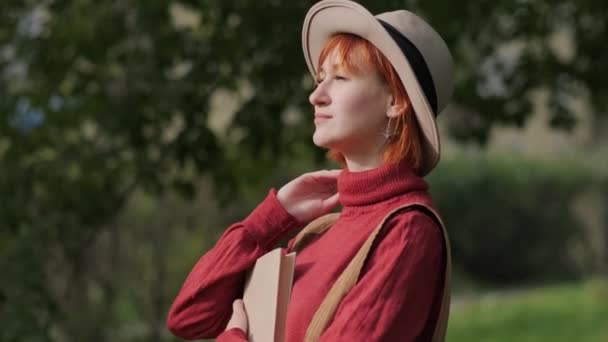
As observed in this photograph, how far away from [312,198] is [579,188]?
1457 centimetres

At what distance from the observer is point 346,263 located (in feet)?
9.06

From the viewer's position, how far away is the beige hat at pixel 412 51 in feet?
8.98

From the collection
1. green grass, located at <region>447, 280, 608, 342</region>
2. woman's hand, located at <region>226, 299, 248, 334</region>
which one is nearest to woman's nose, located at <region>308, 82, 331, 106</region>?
woman's hand, located at <region>226, 299, 248, 334</region>

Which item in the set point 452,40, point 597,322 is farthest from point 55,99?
point 597,322

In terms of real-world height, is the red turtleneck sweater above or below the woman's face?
below

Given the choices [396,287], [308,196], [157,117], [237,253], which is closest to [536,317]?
[157,117]

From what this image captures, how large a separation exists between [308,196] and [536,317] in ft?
30.1

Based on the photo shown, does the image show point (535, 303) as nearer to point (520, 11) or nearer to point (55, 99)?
point (520, 11)

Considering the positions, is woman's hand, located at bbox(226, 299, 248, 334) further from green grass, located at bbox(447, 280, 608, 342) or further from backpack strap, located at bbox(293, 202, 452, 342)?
green grass, located at bbox(447, 280, 608, 342)

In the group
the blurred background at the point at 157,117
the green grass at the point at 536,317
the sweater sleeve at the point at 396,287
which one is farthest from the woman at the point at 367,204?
the green grass at the point at 536,317

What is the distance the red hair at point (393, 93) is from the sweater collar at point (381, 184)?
0.03 m

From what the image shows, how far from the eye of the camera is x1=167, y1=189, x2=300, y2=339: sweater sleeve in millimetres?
2961

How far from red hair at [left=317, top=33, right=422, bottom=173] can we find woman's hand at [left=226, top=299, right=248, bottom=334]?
1.57ft

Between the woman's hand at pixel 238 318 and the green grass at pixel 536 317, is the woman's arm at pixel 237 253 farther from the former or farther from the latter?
the green grass at pixel 536 317
